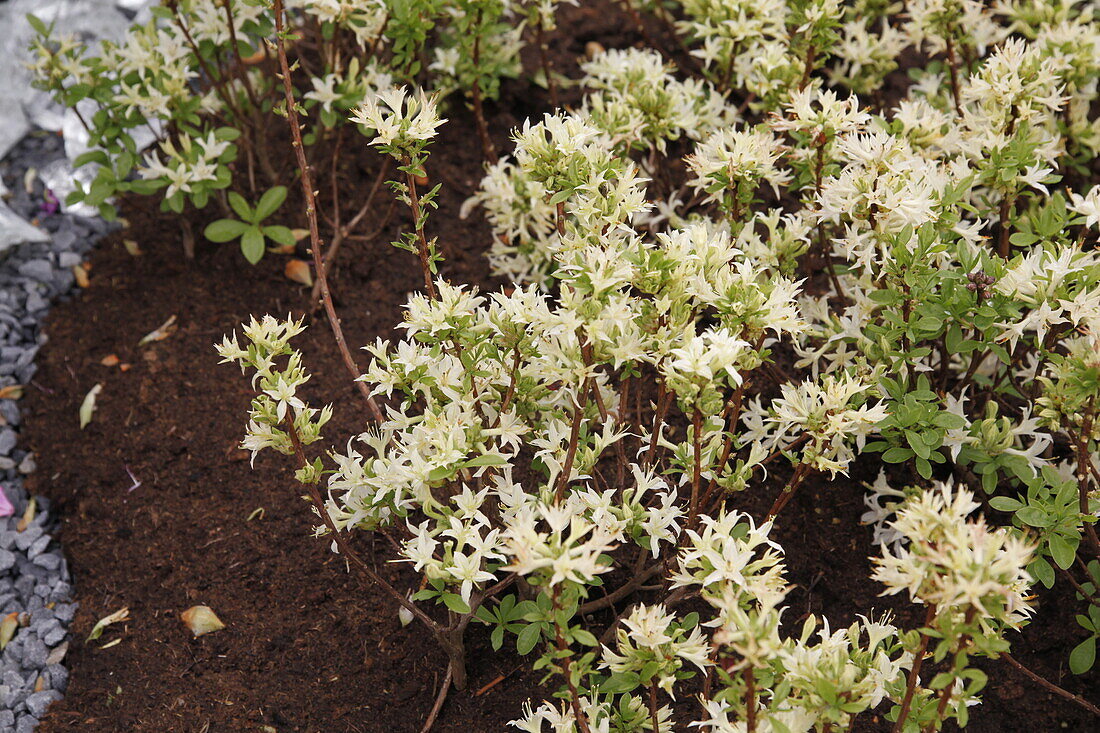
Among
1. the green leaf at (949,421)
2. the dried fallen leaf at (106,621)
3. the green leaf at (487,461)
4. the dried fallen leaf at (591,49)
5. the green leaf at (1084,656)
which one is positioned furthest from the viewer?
the dried fallen leaf at (591,49)

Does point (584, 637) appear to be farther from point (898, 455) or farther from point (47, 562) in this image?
point (47, 562)

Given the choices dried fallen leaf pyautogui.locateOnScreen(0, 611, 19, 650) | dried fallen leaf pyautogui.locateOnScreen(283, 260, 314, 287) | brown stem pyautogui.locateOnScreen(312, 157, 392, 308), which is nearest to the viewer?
dried fallen leaf pyautogui.locateOnScreen(0, 611, 19, 650)

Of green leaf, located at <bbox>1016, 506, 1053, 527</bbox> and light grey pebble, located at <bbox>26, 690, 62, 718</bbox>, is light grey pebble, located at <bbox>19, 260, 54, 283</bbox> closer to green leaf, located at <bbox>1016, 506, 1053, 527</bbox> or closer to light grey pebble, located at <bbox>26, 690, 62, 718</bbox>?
light grey pebble, located at <bbox>26, 690, 62, 718</bbox>

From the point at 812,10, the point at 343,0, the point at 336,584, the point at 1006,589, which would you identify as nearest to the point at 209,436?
the point at 336,584

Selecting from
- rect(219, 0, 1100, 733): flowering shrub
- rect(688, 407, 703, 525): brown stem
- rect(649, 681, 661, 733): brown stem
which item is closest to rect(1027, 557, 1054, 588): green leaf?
rect(219, 0, 1100, 733): flowering shrub

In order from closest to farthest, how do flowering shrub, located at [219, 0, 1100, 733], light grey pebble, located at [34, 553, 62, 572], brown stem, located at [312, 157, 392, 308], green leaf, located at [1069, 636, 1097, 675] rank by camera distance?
flowering shrub, located at [219, 0, 1100, 733] < green leaf, located at [1069, 636, 1097, 675] < light grey pebble, located at [34, 553, 62, 572] < brown stem, located at [312, 157, 392, 308]

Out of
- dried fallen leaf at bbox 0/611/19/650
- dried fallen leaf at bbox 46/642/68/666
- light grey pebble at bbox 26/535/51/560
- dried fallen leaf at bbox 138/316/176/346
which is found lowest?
dried fallen leaf at bbox 0/611/19/650

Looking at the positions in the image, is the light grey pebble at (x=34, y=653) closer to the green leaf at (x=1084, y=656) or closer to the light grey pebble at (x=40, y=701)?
the light grey pebble at (x=40, y=701)

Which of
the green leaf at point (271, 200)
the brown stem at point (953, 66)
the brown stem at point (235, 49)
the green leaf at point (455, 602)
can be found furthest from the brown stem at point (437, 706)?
the brown stem at point (953, 66)
